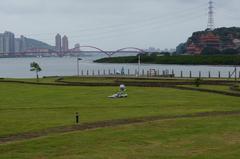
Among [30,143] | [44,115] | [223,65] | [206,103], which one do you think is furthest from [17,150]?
[223,65]

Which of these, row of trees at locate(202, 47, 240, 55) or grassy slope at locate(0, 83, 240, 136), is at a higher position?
row of trees at locate(202, 47, 240, 55)

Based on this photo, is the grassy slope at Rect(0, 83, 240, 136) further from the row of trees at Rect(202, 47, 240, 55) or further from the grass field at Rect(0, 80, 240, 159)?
the row of trees at Rect(202, 47, 240, 55)

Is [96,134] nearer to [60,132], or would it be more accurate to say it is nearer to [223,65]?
[60,132]

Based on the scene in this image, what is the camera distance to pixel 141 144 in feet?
51.6

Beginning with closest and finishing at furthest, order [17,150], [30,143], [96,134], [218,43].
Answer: [17,150], [30,143], [96,134], [218,43]

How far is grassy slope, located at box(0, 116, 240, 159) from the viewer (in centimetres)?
1402

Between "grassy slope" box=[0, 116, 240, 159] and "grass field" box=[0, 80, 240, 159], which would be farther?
"grass field" box=[0, 80, 240, 159]

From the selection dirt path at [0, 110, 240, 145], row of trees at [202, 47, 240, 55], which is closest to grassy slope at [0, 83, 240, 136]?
dirt path at [0, 110, 240, 145]

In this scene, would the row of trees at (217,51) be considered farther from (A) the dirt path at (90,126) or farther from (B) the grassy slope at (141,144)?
(B) the grassy slope at (141,144)

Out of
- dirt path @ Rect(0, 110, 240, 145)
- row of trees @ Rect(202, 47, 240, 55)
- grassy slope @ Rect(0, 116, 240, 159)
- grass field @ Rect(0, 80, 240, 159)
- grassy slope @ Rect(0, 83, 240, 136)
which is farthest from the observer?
row of trees @ Rect(202, 47, 240, 55)

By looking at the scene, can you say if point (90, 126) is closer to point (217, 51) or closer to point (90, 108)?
point (90, 108)

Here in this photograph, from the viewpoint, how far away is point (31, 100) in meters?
35.8

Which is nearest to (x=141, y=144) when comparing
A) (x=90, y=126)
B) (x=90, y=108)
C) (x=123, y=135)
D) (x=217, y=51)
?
(x=123, y=135)

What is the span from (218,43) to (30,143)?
18740 cm
